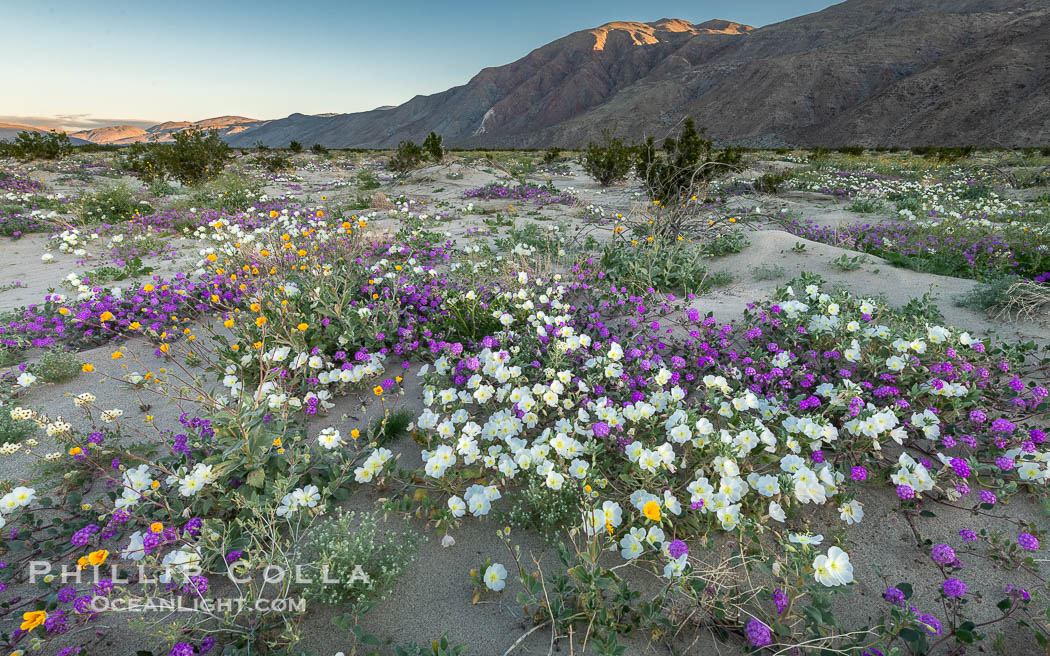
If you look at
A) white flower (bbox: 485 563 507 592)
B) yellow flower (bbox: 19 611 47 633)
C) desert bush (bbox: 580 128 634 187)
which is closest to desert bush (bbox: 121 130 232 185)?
desert bush (bbox: 580 128 634 187)

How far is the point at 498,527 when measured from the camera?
91.0 inches

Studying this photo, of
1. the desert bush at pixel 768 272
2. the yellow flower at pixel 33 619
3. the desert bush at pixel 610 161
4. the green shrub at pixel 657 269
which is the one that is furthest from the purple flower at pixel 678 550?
the desert bush at pixel 610 161

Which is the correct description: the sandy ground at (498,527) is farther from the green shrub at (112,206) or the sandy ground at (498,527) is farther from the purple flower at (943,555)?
the green shrub at (112,206)

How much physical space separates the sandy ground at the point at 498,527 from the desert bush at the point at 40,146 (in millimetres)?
20733

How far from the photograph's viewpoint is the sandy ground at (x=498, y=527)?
1.80m

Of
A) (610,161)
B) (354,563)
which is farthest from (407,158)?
(354,563)

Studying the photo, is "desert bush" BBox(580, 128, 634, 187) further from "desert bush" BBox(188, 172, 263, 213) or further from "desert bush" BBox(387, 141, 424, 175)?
"desert bush" BBox(188, 172, 263, 213)

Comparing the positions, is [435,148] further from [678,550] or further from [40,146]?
[678,550]

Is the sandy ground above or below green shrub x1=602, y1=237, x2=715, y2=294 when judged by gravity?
below

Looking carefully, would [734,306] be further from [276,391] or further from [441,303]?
[276,391]

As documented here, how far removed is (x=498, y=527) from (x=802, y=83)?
284 ft

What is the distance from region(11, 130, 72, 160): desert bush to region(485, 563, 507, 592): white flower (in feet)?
98.7

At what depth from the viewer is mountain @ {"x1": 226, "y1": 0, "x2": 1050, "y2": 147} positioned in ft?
158

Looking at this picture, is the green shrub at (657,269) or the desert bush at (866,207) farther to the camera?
the desert bush at (866,207)
